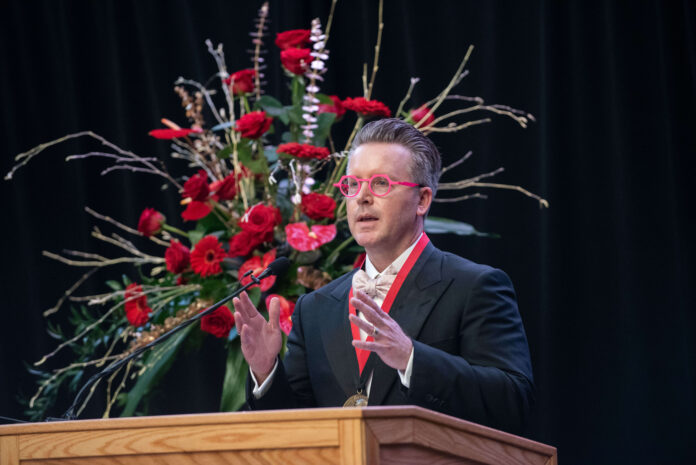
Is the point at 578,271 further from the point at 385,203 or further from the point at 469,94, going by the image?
the point at 385,203

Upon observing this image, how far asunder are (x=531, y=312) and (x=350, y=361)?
1.50 m

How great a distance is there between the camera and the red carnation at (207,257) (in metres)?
2.80

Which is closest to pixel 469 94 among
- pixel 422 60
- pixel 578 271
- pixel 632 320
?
pixel 422 60

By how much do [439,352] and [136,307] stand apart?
4.29ft

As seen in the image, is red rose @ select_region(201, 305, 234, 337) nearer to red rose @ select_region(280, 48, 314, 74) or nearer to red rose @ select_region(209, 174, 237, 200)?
red rose @ select_region(209, 174, 237, 200)

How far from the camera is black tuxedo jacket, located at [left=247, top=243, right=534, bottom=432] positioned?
1969 millimetres

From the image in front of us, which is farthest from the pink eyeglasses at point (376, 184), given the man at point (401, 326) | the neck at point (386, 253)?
the neck at point (386, 253)

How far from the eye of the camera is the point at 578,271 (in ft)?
11.5

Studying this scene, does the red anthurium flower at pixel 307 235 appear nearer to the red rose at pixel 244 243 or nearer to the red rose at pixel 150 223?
the red rose at pixel 244 243

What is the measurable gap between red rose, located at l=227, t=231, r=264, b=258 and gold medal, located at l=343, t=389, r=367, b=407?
0.77 metres

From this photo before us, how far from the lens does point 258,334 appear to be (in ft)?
6.77

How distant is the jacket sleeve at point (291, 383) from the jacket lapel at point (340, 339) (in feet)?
0.33

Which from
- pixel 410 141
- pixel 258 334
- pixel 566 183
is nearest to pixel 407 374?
pixel 258 334

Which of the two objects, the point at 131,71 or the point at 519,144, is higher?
the point at 131,71
